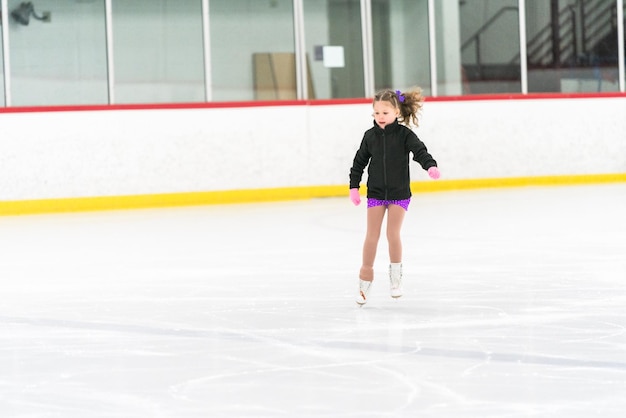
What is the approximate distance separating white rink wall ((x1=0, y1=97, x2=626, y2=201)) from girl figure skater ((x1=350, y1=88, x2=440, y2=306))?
695 centimetres

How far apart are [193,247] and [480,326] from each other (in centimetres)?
358

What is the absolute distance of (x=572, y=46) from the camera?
14.2 meters

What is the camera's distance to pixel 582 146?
13.5 metres

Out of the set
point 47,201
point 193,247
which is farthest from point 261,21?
point 193,247

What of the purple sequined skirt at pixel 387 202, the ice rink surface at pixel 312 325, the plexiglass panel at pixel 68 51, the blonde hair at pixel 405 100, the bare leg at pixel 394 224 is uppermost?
the plexiglass panel at pixel 68 51

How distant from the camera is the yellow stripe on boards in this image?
1113 cm

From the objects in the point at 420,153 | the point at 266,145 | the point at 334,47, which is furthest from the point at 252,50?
the point at 420,153

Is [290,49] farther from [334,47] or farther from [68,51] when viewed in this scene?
[68,51]

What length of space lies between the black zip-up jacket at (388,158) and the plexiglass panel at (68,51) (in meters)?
7.88

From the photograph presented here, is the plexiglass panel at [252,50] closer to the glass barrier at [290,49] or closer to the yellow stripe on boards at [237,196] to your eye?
the glass barrier at [290,49]

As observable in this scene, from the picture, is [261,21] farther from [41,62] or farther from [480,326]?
[480,326]

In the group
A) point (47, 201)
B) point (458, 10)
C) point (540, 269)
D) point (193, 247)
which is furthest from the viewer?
point (458, 10)

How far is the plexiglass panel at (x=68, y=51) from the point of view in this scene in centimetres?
1207

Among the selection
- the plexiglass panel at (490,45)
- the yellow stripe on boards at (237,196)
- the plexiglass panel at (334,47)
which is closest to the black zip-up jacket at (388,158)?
the yellow stripe on boards at (237,196)
